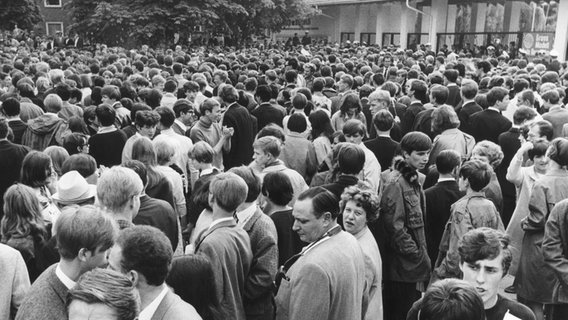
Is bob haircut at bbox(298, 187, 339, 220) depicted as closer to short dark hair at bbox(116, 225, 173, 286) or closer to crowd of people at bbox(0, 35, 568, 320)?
crowd of people at bbox(0, 35, 568, 320)

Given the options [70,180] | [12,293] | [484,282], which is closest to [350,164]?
[484,282]

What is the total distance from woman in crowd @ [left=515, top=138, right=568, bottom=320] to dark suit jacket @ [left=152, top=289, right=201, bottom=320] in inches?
129

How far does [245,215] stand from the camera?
4.40 metres

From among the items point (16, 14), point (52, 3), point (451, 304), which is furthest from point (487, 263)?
point (52, 3)

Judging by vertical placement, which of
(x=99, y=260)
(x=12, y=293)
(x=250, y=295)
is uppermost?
(x=99, y=260)

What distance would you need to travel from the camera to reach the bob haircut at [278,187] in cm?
465

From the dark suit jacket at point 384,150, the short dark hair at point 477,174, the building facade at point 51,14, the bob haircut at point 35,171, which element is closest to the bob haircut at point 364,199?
the short dark hair at point 477,174

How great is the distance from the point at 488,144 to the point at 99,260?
384 cm

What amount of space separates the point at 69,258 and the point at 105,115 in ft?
13.0

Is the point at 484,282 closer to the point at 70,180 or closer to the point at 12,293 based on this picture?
the point at 12,293

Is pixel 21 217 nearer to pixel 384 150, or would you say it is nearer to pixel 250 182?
pixel 250 182

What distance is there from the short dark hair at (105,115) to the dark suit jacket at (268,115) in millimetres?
2544

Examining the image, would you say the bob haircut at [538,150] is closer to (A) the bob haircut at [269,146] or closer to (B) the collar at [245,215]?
(A) the bob haircut at [269,146]

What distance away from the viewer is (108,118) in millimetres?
6809
